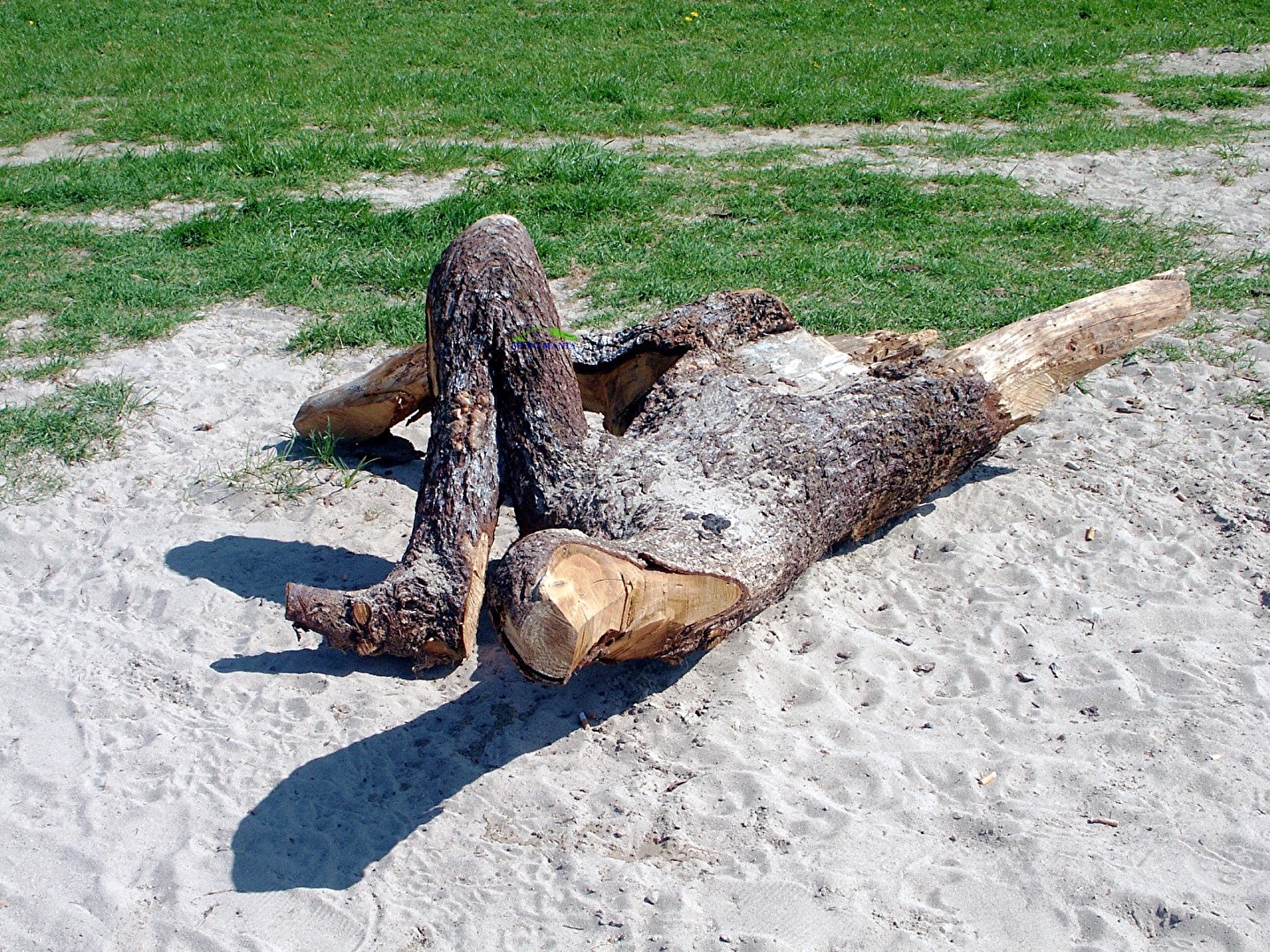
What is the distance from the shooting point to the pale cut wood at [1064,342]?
4484 millimetres

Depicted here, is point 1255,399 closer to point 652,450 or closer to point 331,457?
point 652,450

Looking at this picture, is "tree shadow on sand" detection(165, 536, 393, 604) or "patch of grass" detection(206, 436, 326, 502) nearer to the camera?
"tree shadow on sand" detection(165, 536, 393, 604)

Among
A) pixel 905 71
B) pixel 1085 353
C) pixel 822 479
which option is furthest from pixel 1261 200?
pixel 822 479

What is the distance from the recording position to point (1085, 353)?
4688 mm

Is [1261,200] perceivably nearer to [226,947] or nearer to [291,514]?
[291,514]

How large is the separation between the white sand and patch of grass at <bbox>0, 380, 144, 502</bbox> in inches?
9.3

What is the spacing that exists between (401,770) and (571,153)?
19.5 feet

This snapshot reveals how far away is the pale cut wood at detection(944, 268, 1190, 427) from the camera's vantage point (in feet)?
14.7

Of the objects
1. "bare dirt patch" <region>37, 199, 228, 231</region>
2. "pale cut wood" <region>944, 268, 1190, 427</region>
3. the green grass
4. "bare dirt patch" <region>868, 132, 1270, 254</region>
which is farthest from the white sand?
the green grass

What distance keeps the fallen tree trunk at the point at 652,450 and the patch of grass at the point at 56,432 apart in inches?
51.7

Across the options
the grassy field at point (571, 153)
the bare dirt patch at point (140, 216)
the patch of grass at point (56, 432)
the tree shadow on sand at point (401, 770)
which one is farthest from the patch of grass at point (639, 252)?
the tree shadow on sand at point (401, 770)

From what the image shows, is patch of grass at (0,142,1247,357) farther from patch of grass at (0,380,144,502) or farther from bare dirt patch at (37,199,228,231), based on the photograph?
patch of grass at (0,380,144,502)

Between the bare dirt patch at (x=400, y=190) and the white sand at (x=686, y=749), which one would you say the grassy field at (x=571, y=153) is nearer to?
the bare dirt patch at (x=400, y=190)

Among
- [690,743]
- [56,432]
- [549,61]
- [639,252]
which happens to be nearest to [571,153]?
[639,252]
